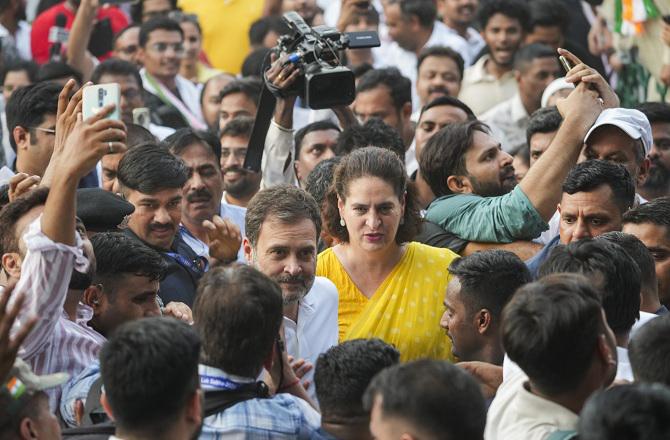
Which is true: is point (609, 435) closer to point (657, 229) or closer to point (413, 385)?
point (413, 385)

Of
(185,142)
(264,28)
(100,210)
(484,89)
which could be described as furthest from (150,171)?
(264,28)

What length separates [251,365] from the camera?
3623 mm

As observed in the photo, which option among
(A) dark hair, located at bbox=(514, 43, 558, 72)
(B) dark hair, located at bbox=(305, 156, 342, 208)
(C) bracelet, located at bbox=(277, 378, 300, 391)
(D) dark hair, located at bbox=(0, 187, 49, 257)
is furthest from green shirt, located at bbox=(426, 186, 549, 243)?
(A) dark hair, located at bbox=(514, 43, 558, 72)

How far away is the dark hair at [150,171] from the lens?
226 inches

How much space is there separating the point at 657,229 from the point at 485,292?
1.01m

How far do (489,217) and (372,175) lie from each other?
1.92ft

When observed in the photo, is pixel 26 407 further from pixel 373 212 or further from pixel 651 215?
pixel 651 215

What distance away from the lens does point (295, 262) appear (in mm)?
4840

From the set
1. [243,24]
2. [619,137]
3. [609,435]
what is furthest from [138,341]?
[243,24]

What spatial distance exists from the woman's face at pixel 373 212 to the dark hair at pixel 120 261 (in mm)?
887

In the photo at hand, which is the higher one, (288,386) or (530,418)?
(530,418)

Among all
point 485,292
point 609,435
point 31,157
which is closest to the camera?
point 609,435

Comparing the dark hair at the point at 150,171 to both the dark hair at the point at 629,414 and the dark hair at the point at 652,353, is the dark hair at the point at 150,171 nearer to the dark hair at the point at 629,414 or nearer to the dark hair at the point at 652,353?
the dark hair at the point at 652,353

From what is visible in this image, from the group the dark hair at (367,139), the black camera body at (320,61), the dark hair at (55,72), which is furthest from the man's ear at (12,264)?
the dark hair at (55,72)
